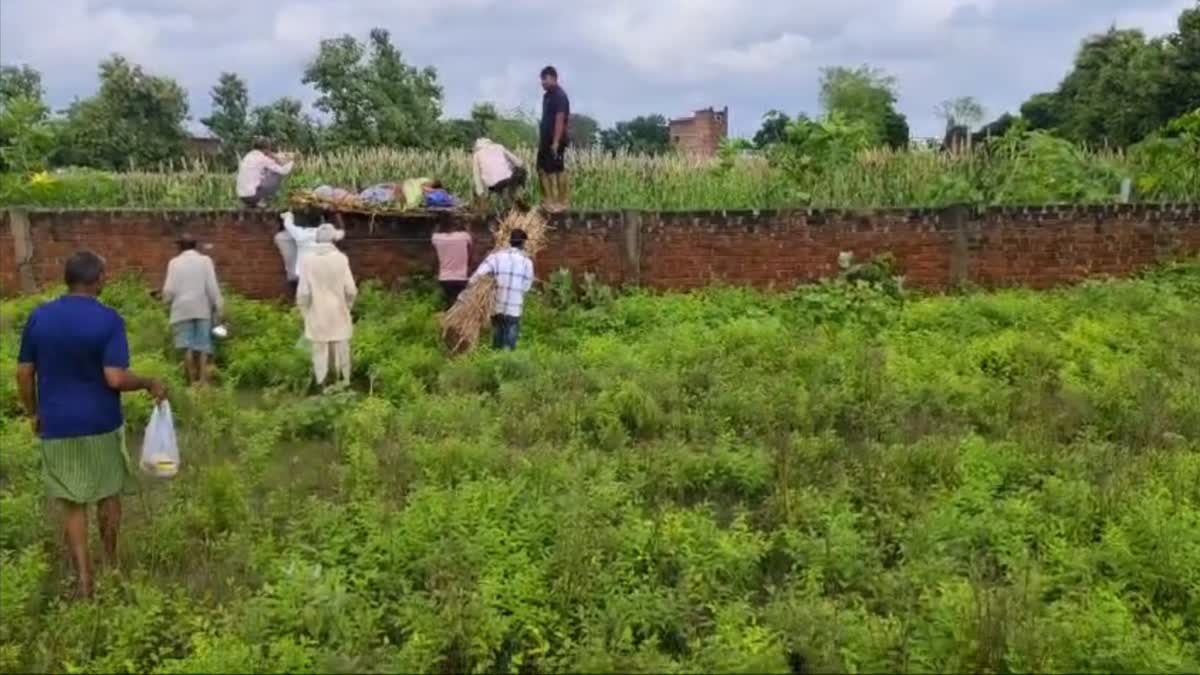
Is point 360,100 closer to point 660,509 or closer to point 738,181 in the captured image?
point 738,181

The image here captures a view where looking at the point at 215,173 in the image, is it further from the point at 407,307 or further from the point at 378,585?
the point at 378,585

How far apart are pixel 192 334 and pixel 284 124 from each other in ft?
74.4

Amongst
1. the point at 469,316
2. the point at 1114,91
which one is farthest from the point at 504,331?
the point at 1114,91

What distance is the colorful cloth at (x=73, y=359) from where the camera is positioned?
5410mm

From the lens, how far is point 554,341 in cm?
1088

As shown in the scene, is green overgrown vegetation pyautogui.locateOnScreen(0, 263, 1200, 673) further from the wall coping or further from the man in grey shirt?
the wall coping

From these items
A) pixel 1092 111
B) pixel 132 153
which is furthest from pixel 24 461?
pixel 1092 111

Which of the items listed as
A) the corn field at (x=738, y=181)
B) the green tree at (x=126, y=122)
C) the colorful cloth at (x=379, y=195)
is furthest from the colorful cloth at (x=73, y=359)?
the green tree at (x=126, y=122)

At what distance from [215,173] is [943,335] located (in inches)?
387

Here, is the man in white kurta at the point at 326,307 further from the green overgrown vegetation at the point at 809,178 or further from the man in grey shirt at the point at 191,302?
the green overgrown vegetation at the point at 809,178

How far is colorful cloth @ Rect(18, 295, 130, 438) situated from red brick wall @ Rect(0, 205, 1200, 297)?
6603 millimetres

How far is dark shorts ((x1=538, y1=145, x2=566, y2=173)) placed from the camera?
12352 millimetres

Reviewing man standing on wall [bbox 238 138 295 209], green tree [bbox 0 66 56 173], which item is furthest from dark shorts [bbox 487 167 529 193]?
green tree [bbox 0 66 56 173]

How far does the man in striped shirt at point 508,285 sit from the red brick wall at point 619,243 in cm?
162
